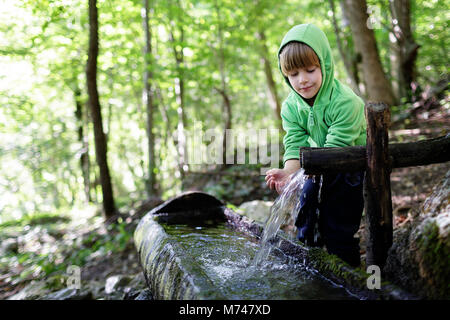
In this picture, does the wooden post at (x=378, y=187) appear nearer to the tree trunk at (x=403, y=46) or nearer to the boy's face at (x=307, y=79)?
the boy's face at (x=307, y=79)

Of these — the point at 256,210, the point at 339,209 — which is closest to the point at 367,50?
the point at 256,210

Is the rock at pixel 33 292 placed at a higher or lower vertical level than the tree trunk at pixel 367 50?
lower

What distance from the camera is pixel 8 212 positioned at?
936 inches

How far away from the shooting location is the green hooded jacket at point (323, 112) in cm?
217

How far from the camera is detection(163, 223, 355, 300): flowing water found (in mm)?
1844

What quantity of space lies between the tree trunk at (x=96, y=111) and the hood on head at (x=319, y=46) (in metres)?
5.06

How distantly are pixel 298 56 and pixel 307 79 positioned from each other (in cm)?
17

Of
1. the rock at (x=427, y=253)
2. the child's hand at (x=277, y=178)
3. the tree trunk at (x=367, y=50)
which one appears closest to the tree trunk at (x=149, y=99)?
the tree trunk at (x=367, y=50)

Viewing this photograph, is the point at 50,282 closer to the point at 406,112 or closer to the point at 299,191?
the point at 299,191

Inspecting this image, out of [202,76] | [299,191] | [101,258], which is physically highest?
[202,76]

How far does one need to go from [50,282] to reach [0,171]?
14249mm

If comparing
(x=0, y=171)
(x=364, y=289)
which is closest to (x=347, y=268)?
(x=364, y=289)

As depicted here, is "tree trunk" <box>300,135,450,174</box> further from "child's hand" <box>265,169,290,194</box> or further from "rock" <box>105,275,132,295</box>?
"rock" <box>105,275,132,295</box>

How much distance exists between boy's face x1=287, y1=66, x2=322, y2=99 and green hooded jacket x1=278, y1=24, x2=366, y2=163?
4cm
